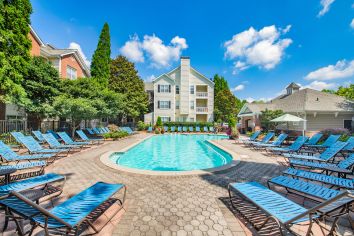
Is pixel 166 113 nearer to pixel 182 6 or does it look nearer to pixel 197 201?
pixel 182 6

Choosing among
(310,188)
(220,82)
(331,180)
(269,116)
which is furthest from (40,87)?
(220,82)

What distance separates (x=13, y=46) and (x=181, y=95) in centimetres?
2516

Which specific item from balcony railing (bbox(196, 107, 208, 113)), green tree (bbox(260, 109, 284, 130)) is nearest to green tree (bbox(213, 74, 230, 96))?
balcony railing (bbox(196, 107, 208, 113))

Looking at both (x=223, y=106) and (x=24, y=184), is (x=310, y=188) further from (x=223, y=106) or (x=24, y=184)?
(x=223, y=106)

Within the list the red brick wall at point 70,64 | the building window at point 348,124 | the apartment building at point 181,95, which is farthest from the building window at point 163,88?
the building window at point 348,124

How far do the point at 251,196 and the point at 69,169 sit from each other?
675 cm

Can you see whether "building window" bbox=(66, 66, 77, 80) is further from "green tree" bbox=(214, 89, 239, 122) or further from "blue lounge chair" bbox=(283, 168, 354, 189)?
"green tree" bbox=(214, 89, 239, 122)

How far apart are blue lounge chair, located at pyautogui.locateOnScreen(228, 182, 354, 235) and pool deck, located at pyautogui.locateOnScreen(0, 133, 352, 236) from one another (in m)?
0.51

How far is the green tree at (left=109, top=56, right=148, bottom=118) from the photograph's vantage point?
31250 millimetres

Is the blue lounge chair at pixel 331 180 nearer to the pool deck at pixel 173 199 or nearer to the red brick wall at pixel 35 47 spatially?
the pool deck at pixel 173 199

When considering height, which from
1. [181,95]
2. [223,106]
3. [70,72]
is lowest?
[223,106]

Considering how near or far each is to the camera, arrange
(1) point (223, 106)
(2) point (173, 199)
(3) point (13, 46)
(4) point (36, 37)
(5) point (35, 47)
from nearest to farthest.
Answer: (2) point (173, 199)
(3) point (13, 46)
(4) point (36, 37)
(5) point (35, 47)
(1) point (223, 106)

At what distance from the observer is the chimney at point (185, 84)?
34.1 metres

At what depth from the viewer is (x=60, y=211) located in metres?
2.85
